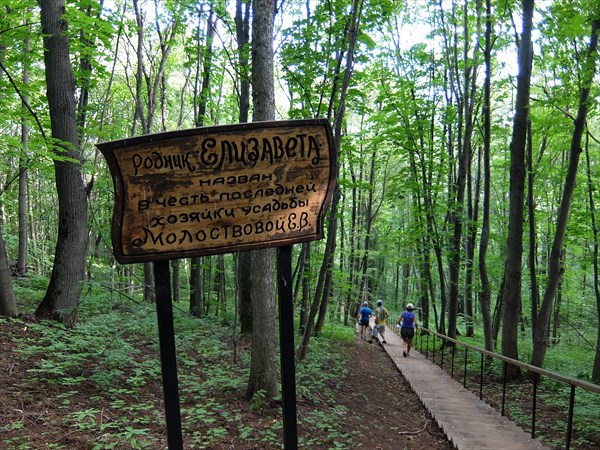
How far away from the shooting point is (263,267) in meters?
5.71

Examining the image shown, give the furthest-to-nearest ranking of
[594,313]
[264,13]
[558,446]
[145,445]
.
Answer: [594,313] < [264,13] < [558,446] < [145,445]

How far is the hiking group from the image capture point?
11578 mm

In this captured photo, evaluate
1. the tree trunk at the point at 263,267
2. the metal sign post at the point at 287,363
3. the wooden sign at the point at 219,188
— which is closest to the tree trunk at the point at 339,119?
the tree trunk at the point at 263,267

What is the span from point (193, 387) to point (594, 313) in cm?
2301

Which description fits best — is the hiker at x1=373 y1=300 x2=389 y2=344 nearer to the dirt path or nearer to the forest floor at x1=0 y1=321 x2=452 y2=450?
the dirt path

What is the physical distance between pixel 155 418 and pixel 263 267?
7.46 ft

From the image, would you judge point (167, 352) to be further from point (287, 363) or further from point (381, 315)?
point (381, 315)

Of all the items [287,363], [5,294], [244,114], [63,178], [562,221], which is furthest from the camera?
[244,114]

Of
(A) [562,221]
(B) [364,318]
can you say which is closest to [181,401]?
(A) [562,221]

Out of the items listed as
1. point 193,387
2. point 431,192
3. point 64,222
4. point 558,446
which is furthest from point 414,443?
point 431,192

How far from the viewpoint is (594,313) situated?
69.8ft

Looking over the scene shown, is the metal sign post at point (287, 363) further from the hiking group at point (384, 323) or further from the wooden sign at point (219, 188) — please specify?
the hiking group at point (384, 323)

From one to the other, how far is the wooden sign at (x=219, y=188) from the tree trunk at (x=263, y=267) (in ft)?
9.45

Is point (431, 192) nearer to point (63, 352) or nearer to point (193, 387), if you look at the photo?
point (193, 387)
